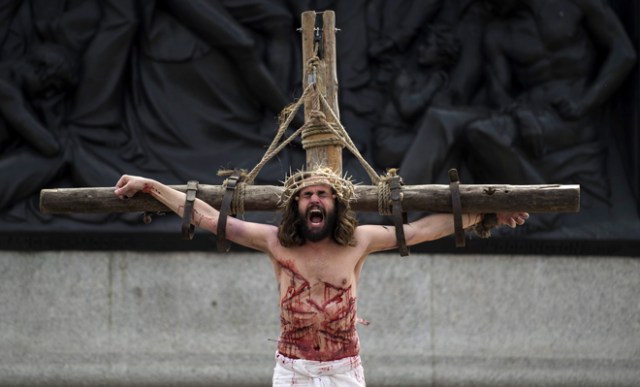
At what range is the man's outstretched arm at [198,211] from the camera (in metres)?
7.58

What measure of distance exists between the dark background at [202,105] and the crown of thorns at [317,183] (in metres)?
4.06

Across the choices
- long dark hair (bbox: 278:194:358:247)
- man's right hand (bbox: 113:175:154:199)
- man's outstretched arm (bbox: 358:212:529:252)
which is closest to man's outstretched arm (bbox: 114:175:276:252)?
man's right hand (bbox: 113:175:154:199)

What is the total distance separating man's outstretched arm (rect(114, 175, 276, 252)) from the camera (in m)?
7.58

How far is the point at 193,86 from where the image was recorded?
11.9 meters

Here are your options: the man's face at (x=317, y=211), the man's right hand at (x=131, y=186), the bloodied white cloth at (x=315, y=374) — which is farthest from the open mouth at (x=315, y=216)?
the man's right hand at (x=131, y=186)

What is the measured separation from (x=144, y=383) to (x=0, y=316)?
1229mm

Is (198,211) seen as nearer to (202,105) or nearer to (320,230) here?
(320,230)

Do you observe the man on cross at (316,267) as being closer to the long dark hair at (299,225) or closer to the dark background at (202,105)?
the long dark hair at (299,225)

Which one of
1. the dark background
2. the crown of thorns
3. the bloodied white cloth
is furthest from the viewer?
the dark background

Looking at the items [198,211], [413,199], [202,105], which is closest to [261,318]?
[202,105]

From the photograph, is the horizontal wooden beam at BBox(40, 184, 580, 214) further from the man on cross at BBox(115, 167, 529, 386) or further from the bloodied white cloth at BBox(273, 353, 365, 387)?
the bloodied white cloth at BBox(273, 353, 365, 387)

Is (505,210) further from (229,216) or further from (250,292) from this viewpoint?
(250,292)

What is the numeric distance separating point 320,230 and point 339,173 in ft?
1.88

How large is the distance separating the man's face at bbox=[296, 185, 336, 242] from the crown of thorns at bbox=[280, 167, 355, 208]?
0.08 feet
